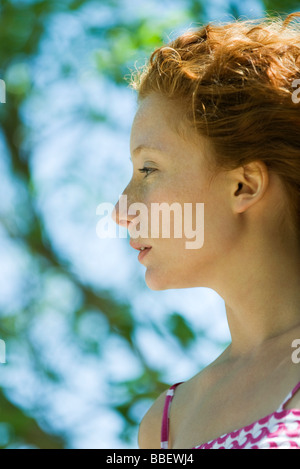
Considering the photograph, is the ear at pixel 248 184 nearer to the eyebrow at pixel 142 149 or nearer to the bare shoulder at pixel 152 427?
the eyebrow at pixel 142 149

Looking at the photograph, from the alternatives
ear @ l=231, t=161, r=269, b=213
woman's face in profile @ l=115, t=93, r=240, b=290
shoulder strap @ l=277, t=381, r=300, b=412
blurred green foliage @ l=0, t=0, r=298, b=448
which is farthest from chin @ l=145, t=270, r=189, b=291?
blurred green foliage @ l=0, t=0, r=298, b=448

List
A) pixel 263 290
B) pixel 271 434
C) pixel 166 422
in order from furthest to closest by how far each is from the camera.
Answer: pixel 166 422 → pixel 263 290 → pixel 271 434

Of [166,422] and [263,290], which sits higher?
[263,290]

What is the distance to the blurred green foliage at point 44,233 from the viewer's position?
2668mm

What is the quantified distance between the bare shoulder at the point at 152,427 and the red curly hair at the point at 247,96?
35 cm

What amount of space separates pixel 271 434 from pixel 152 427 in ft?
1.04

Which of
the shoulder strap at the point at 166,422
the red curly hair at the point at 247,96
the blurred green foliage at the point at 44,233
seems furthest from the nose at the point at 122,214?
the blurred green foliage at the point at 44,233

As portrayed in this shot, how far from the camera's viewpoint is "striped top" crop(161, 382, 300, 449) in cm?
85

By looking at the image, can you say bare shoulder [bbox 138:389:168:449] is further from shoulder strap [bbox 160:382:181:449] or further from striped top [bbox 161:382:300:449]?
striped top [bbox 161:382:300:449]

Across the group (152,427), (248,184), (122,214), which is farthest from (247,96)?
(152,427)

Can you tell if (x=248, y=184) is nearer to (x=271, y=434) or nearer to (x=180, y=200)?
(x=180, y=200)

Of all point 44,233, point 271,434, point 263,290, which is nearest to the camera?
point 271,434

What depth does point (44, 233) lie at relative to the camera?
2.84 meters

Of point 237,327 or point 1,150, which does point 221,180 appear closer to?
point 237,327
